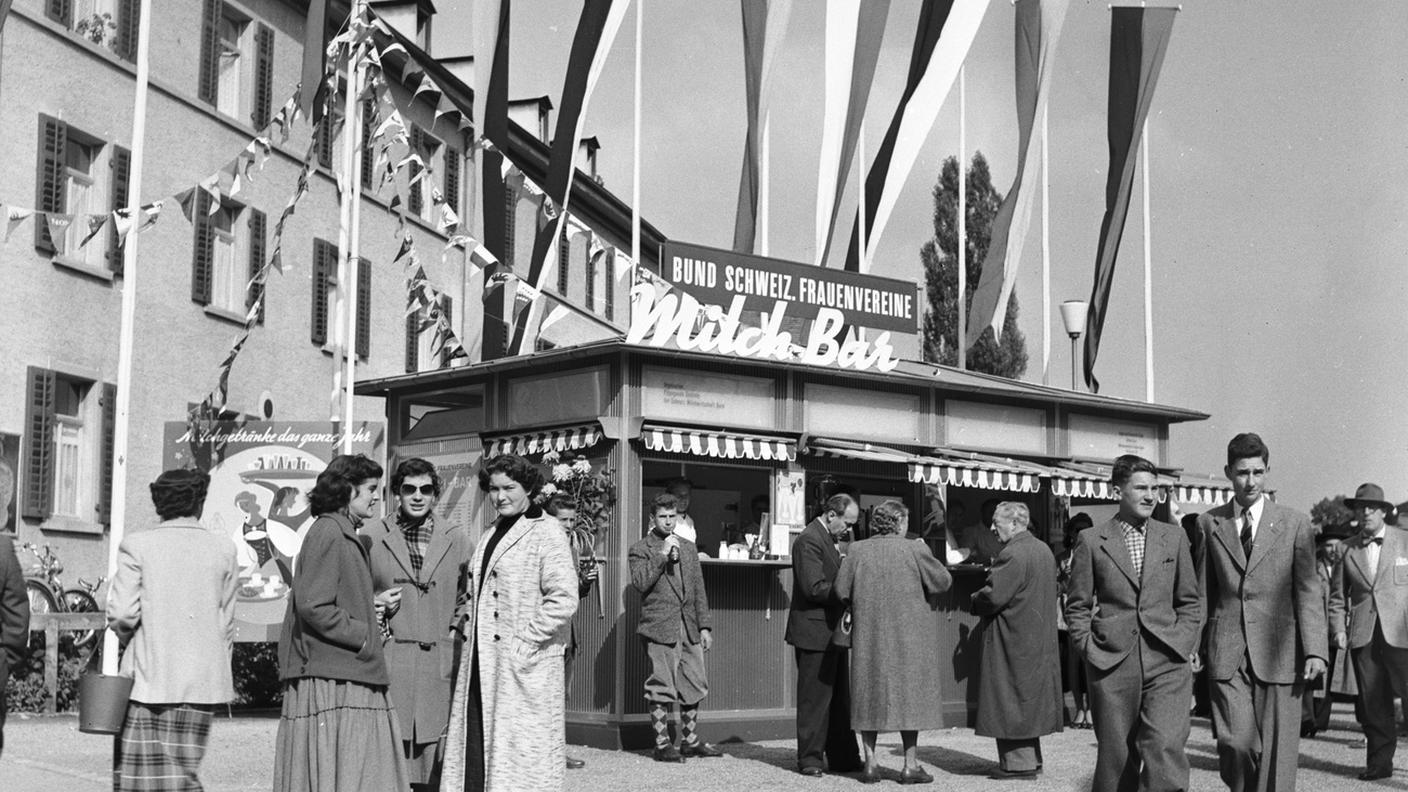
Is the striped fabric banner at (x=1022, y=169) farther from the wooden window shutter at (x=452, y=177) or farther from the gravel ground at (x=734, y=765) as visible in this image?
the wooden window shutter at (x=452, y=177)

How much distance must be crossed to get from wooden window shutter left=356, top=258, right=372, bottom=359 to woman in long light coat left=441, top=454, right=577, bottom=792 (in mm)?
25889

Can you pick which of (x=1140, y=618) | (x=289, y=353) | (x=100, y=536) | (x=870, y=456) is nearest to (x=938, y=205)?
(x=289, y=353)

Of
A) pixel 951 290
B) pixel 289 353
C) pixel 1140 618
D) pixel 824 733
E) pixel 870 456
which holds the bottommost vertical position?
pixel 824 733

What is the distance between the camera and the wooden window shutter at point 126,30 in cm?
2497

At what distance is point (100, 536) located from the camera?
24359mm

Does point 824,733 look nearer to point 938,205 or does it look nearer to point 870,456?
point 870,456

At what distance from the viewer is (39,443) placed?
2325 cm

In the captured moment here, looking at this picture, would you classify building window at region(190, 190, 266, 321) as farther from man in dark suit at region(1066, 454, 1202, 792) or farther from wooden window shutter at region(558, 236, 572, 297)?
man in dark suit at region(1066, 454, 1202, 792)

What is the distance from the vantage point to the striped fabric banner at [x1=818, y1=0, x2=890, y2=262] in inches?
814

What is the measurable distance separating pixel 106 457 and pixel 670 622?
14.4 meters

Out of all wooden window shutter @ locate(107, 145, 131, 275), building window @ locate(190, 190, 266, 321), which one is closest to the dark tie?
wooden window shutter @ locate(107, 145, 131, 275)

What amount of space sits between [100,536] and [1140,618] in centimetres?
1895

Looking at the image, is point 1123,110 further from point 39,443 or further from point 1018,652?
point 39,443

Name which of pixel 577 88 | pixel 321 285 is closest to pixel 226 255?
pixel 321 285
